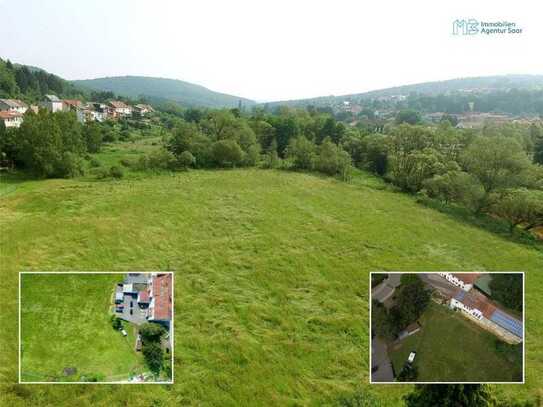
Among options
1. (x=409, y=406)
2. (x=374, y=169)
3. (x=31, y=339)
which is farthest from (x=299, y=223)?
(x=374, y=169)

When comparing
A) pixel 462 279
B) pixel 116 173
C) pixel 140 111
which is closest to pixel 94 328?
pixel 462 279

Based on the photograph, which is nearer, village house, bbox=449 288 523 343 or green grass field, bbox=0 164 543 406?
village house, bbox=449 288 523 343

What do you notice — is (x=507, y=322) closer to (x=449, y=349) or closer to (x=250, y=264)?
(x=449, y=349)

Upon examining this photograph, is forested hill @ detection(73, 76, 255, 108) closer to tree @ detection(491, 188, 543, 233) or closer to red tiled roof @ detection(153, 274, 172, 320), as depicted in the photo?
tree @ detection(491, 188, 543, 233)

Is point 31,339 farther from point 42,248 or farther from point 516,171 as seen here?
point 516,171

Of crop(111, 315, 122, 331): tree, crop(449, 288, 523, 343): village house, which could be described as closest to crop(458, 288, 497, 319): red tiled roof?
crop(449, 288, 523, 343): village house

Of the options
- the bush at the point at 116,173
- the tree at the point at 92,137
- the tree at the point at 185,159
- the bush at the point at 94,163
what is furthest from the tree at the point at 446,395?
the tree at the point at 92,137
